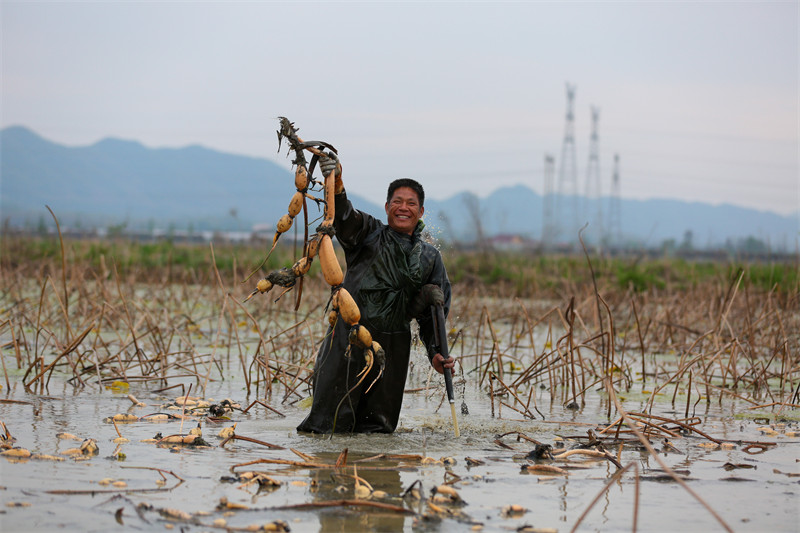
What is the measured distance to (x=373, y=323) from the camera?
4926 mm

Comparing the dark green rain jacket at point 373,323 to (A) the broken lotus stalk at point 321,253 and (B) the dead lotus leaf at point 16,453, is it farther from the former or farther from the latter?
(B) the dead lotus leaf at point 16,453

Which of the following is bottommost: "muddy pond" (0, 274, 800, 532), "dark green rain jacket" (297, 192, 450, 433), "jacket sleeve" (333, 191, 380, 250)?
"muddy pond" (0, 274, 800, 532)

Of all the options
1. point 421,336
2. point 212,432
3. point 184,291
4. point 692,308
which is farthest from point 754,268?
point 212,432

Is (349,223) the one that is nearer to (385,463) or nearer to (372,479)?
(385,463)

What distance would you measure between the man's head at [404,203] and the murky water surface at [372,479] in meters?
1.29

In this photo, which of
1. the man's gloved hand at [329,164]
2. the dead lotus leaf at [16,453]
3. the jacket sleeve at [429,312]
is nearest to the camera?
the dead lotus leaf at [16,453]

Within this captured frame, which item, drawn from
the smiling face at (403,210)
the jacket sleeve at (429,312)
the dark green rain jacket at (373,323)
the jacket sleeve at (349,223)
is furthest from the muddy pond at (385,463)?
the smiling face at (403,210)

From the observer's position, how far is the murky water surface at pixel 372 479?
3248mm

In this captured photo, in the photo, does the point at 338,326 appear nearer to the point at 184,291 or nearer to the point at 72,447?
the point at 72,447

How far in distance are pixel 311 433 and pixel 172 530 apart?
6.38 feet

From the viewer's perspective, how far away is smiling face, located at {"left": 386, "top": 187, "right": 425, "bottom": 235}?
5016 mm

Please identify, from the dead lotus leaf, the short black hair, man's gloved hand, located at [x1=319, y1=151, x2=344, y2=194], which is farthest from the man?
the dead lotus leaf

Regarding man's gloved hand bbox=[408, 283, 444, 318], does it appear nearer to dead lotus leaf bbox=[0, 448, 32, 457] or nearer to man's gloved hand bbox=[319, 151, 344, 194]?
man's gloved hand bbox=[319, 151, 344, 194]

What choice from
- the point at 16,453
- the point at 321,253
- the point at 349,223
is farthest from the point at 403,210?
the point at 16,453
